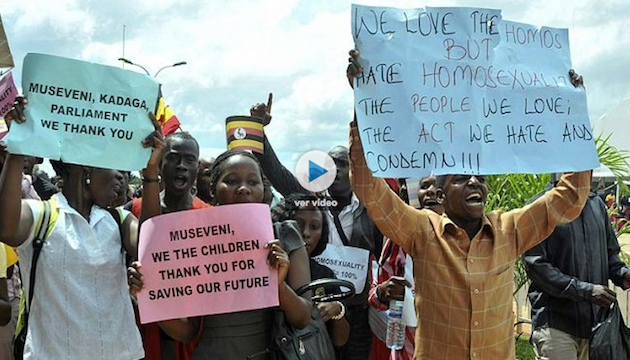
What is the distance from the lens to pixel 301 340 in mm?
2711

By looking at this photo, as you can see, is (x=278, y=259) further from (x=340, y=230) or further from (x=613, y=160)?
(x=613, y=160)

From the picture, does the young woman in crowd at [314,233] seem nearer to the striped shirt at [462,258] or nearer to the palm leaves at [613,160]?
the striped shirt at [462,258]

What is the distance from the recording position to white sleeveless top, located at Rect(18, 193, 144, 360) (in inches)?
105

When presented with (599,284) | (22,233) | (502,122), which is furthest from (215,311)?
(599,284)

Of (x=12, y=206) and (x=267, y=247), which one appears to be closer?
(x=12, y=206)

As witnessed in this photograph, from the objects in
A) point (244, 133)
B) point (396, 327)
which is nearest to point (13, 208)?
point (396, 327)

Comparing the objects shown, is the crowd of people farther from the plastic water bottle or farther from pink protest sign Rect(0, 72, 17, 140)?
pink protest sign Rect(0, 72, 17, 140)

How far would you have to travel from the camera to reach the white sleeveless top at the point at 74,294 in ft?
8.71

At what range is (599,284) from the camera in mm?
4430

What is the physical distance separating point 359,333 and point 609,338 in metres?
1.68

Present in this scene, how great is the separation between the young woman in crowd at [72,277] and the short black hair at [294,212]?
139 centimetres

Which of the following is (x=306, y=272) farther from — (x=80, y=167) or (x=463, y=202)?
(x=80, y=167)
